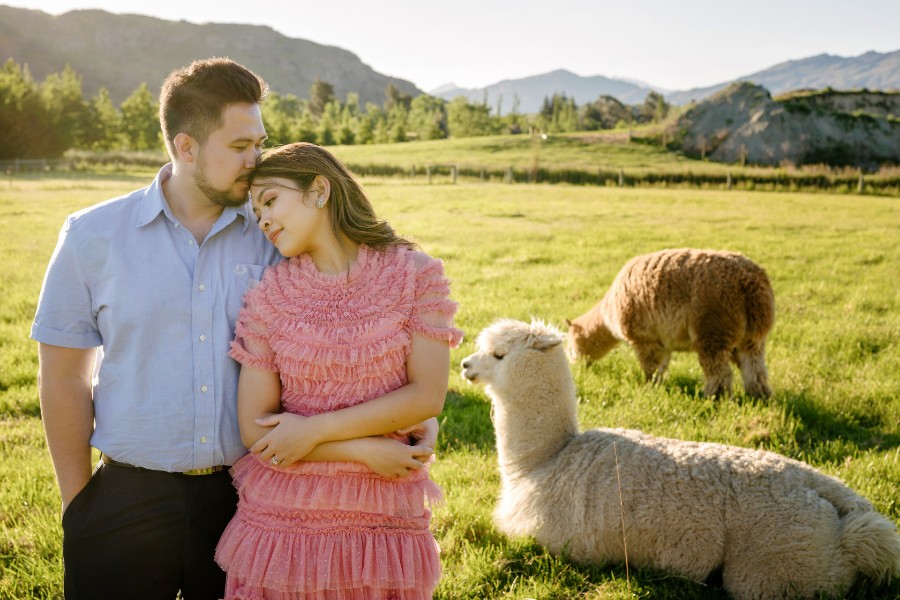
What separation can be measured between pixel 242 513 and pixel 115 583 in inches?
20.2

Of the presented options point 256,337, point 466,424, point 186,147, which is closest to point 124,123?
point 466,424

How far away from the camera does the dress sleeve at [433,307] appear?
7.55 feet

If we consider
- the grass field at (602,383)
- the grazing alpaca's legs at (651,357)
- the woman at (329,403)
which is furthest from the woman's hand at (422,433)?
the grazing alpaca's legs at (651,357)

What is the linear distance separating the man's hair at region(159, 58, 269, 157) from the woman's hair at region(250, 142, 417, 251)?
0.70 feet

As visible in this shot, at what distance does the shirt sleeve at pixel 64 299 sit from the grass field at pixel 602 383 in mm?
1652

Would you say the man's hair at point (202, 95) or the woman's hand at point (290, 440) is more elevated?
the man's hair at point (202, 95)

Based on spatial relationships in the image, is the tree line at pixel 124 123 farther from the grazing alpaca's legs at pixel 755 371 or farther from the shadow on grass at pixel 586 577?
the shadow on grass at pixel 586 577

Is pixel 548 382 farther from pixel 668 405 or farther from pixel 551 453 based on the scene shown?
pixel 668 405

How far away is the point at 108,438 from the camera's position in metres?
2.33

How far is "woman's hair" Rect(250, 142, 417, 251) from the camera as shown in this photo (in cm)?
231

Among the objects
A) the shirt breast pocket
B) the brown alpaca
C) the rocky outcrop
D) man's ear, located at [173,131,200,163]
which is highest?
the rocky outcrop

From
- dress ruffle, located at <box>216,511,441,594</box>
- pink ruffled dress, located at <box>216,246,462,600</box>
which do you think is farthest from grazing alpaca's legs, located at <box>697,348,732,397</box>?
dress ruffle, located at <box>216,511,441,594</box>

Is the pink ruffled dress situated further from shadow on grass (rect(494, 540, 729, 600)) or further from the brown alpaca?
the brown alpaca

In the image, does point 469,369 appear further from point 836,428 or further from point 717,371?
point 836,428
